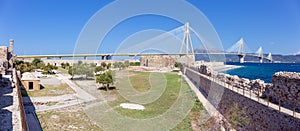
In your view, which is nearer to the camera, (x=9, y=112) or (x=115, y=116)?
(x=9, y=112)

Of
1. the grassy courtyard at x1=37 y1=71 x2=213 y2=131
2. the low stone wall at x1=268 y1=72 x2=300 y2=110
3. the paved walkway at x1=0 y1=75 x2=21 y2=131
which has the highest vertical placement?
the low stone wall at x1=268 y1=72 x2=300 y2=110

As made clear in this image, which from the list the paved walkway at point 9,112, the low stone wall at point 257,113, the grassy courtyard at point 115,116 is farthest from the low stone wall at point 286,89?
the paved walkway at point 9,112

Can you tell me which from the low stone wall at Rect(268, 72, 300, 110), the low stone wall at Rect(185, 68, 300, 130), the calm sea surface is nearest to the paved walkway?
the low stone wall at Rect(185, 68, 300, 130)

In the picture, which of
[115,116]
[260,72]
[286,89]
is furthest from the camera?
[260,72]

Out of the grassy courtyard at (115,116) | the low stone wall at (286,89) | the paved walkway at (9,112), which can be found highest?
the low stone wall at (286,89)

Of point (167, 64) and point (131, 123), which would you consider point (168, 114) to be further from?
point (167, 64)

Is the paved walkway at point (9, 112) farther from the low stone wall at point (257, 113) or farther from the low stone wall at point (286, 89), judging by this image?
the low stone wall at point (286, 89)

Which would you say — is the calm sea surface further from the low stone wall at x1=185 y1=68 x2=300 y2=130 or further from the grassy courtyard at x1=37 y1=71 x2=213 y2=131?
the grassy courtyard at x1=37 y1=71 x2=213 y2=131

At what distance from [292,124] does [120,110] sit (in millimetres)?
6055

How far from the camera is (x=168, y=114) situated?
8.58 m

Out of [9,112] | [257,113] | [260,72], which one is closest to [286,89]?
[257,113]

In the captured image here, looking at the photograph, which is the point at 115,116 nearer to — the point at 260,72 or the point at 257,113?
the point at 257,113

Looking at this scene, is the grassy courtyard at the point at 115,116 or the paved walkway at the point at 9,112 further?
the grassy courtyard at the point at 115,116

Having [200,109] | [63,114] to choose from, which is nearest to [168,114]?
[200,109]
